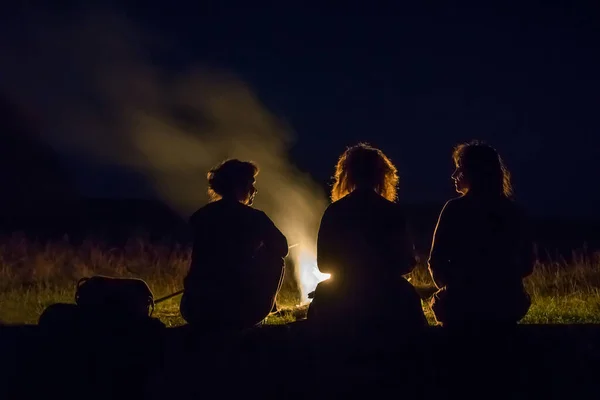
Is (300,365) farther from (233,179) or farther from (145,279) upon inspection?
(145,279)

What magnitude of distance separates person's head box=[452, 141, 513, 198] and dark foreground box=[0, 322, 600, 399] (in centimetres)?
92

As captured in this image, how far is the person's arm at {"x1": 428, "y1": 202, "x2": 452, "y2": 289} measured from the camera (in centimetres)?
446

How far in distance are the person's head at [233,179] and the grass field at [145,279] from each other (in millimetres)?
1831

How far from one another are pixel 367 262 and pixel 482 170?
3.12 ft

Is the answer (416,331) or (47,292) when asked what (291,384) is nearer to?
(416,331)

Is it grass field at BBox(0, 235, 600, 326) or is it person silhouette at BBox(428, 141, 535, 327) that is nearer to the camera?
person silhouette at BBox(428, 141, 535, 327)

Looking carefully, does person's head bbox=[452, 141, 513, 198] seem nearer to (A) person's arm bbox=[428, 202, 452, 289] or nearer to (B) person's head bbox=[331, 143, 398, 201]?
(A) person's arm bbox=[428, 202, 452, 289]

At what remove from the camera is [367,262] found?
14.3 ft

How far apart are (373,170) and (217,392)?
173cm

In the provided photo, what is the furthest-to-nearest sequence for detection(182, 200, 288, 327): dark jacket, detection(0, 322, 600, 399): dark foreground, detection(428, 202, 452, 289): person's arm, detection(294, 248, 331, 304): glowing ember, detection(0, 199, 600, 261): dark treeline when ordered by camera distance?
detection(0, 199, 600, 261): dark treeline, detection(294, 248, 331, 304): glowing ember, detection(182, 200, 288, 327): dark jacket, detection(428, 202, 452, 289): person's arm, detection(0, 322, 600, 399): dark foreground

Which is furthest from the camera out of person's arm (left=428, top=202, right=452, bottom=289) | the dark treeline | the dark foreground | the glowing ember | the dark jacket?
the dark treeline

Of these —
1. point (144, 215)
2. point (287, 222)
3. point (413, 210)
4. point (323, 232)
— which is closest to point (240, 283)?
point (323, 232)

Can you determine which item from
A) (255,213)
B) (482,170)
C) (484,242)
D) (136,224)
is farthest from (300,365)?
(136,224)

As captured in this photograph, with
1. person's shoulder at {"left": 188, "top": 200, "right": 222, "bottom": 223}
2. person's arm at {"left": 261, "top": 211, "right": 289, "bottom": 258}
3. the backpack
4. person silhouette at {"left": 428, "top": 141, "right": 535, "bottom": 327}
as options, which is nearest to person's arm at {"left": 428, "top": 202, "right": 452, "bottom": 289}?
person silhouette at {"left": 428, "top": 141, "right": 535, "bottom": 327}
